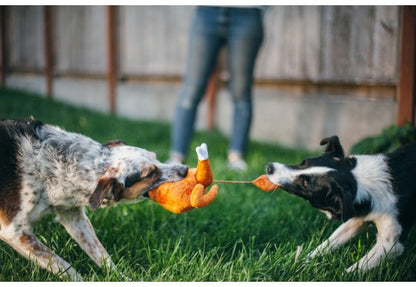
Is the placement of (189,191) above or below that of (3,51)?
below

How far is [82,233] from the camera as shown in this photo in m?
2.59

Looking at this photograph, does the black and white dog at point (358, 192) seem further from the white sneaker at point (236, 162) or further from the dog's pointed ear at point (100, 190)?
the white sneaker at point (236, 162)

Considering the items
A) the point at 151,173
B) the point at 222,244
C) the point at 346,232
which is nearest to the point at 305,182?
the point at 346,232

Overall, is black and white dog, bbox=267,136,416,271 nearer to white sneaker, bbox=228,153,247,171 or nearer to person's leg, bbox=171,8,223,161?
white sneaker, bbox=228,153,247,171

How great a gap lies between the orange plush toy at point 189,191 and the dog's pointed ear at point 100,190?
0.82ft

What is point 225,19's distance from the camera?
173 inches

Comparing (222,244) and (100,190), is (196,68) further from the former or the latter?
(100,190)

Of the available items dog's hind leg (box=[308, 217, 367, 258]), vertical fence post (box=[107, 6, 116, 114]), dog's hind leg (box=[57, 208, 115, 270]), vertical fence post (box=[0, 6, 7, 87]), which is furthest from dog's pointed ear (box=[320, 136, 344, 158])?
vertical fence post (box=[107, 6, 116, 114])

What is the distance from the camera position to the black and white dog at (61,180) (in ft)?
7.64

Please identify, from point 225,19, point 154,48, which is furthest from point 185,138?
point 154,48

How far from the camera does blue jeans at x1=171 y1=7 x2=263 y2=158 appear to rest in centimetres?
443

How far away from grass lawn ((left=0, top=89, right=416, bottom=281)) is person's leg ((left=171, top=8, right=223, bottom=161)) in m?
0.66

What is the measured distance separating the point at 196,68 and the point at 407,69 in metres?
2.09

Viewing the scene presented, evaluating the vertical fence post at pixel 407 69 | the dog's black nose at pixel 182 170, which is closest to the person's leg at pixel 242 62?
the vertical fence post at pixel 407 69
